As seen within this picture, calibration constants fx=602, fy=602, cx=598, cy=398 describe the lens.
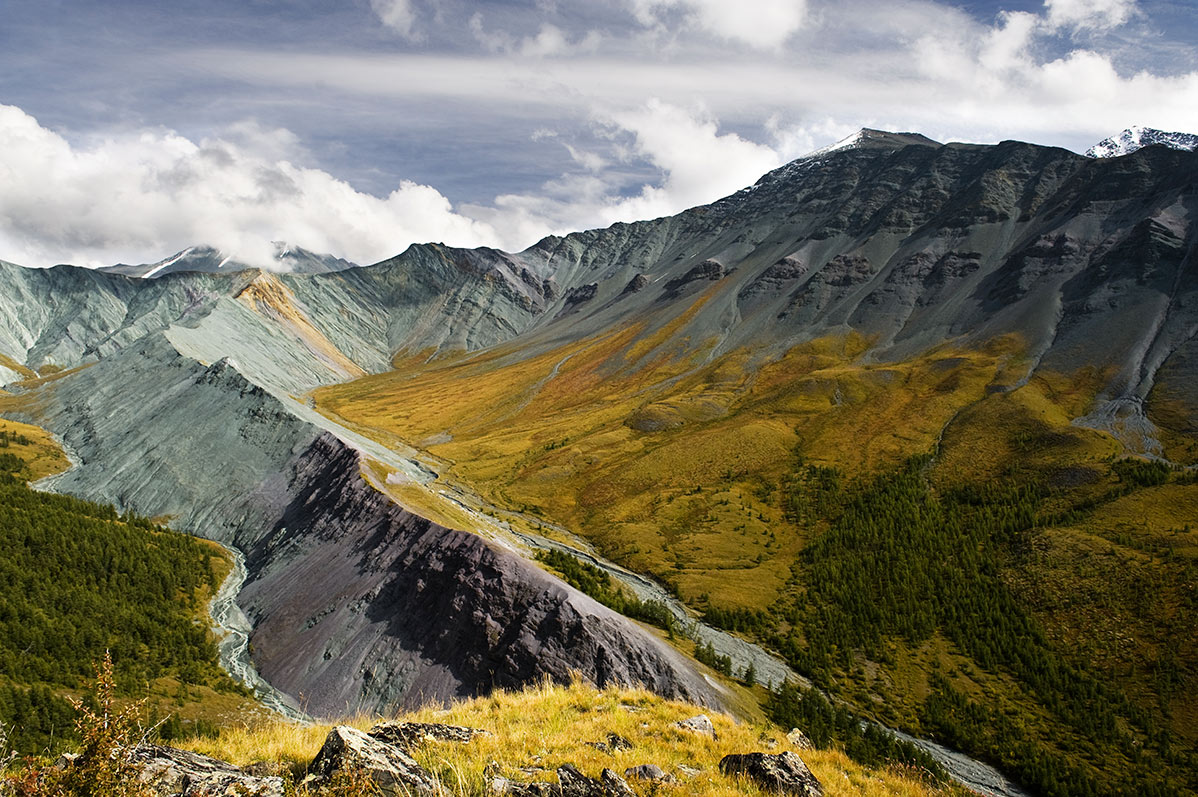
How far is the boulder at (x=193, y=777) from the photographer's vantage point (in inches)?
375

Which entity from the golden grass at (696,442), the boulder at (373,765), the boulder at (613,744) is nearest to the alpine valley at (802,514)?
Answer: the golden grass at (696,442)

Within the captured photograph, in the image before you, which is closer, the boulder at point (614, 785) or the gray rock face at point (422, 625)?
the boulder at point (614, 785)

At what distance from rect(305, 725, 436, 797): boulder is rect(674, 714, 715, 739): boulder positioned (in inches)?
340

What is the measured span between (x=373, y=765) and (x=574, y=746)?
5.84 metres

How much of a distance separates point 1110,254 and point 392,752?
186m

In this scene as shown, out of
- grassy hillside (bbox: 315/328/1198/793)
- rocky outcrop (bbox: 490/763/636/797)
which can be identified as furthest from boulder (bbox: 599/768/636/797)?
grassy hillside (bbox: 315/328/1198/793)

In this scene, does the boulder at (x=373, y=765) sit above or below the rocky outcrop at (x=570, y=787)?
above

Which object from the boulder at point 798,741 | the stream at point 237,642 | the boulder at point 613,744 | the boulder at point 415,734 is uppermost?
the boulder at point 415,734

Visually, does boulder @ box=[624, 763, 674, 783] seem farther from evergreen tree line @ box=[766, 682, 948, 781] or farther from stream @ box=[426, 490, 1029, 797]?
evergreen tree line @ box=[766, 682, 948, 781]

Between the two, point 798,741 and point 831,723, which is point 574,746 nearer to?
point 798,741

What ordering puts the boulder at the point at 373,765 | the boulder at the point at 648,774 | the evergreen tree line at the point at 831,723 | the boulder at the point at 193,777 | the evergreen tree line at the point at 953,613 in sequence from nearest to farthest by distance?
the boulder at the point at 193,777 < the boulder at the point at 373,765 < the boulder at the point at 648,774 < the evergreen tree line at the point at 831,723 < the evergreen tree line at the point at 953,613

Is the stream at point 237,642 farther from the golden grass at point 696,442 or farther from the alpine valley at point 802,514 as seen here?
the golden grass at point 696,442

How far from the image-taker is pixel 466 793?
1023 cm

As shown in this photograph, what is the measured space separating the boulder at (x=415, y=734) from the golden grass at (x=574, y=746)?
305 millimetres
